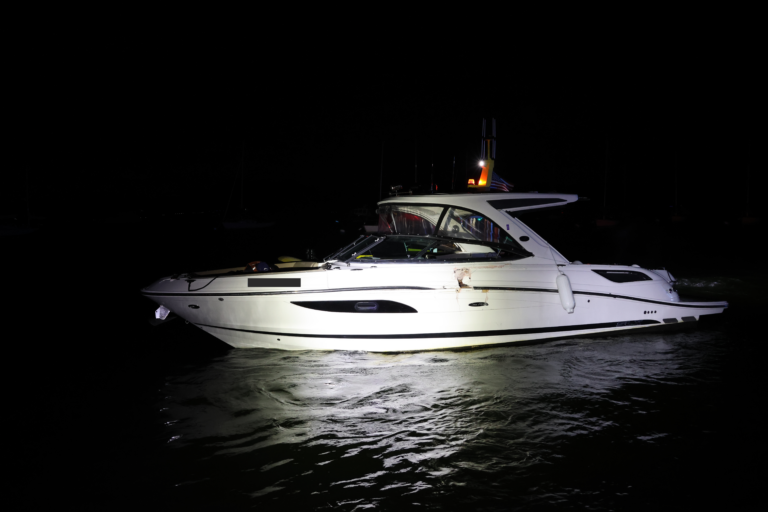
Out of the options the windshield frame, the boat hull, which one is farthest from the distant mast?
the boat hull

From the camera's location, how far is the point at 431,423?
555 centimetres

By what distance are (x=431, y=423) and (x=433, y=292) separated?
2395 mm

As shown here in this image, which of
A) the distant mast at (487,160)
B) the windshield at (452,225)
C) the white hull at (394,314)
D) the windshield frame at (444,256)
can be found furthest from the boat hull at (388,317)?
the distant mast at (487,160)

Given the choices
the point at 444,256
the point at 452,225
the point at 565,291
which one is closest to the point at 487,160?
the point at 452,225

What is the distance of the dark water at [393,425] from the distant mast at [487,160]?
8.18 ft

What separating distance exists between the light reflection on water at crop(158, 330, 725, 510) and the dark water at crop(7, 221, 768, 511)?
0.02 metres

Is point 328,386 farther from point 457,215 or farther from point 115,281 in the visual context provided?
point 115,281

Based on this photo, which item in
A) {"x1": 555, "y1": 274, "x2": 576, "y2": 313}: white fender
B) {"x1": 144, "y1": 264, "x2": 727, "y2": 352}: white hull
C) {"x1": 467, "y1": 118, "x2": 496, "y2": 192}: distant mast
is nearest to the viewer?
{"x1": 144, "y1": 264, "x2": 727, "y2": 352}: white hull

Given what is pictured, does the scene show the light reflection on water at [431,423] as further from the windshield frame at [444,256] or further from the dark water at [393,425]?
the windshield frame at [444,256]

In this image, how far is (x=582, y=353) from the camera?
26.2 feet

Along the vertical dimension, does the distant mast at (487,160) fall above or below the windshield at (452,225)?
above

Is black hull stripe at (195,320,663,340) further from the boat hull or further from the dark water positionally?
the dark water

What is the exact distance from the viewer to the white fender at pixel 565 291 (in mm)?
7926

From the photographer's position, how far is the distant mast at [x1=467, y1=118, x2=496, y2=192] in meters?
8.87
